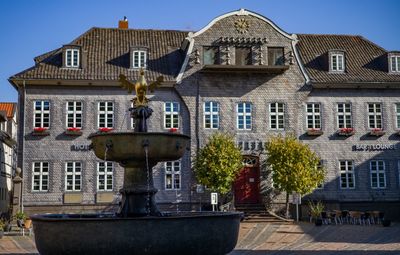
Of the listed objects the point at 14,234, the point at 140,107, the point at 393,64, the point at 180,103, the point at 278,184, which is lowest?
the point at 14,234

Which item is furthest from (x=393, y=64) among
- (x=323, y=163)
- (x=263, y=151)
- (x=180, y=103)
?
(x=180, y=103)

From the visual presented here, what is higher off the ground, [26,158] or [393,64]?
[393,64]

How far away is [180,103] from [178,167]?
354cm

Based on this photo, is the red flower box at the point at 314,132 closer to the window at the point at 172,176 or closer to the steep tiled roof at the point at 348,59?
the steep tiled roof at the point at 348,59

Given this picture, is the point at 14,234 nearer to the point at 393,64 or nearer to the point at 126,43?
the point at 126,43

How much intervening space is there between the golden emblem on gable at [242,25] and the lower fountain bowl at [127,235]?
70.1 feet

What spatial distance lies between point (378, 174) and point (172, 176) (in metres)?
11.8

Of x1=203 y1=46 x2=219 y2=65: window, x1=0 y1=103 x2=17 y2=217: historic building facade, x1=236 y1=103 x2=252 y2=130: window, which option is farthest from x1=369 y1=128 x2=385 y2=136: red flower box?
x1=0 y1=103 x2=17 y2=217: historic building facade

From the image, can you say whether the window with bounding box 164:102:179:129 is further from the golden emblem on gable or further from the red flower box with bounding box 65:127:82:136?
the golden emblem on gable

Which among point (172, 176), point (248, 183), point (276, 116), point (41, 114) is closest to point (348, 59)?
point (276, 116)

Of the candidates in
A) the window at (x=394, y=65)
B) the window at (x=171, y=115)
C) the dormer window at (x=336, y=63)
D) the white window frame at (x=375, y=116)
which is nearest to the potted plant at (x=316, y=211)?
the white window frame at (x=375, y=116)

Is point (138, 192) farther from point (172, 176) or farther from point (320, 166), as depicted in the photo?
point (320, 166)

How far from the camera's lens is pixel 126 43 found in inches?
1278

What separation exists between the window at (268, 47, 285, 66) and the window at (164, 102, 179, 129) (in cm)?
596
